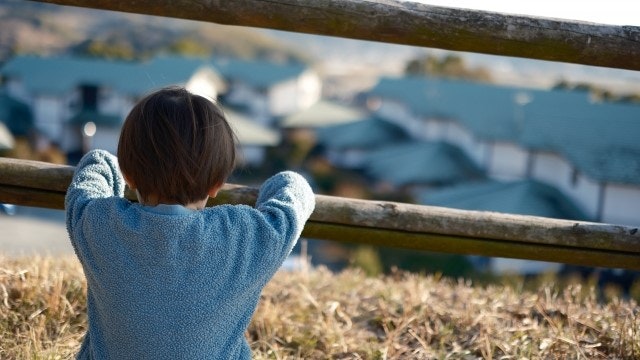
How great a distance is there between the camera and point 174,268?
174 centimetres

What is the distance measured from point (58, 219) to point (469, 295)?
24.3m

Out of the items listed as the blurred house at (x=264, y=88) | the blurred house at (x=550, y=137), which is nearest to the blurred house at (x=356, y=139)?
the blurred house at (x=550, y=137)

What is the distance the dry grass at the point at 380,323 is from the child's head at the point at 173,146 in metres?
0.96

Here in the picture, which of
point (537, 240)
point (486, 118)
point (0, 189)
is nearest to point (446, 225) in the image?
point (537, 240)

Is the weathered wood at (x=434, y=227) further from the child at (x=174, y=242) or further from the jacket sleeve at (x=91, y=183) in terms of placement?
the child at (x=174, y=242)

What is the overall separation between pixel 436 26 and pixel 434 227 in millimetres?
604

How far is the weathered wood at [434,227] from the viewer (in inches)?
99.3

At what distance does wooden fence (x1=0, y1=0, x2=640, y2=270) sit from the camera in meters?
2.36

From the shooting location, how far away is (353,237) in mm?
2600

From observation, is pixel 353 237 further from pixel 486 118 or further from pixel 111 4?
pixel 486 118

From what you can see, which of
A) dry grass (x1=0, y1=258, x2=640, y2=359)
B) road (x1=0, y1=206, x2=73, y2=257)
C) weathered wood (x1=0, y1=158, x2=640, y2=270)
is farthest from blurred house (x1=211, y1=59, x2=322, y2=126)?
weathered wood (x1=0, y1=158, x2=640, y2=270)

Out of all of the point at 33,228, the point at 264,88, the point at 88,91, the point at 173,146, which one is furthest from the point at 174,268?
the point at 264,88

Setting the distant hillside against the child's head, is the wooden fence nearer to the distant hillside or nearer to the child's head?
the child's head

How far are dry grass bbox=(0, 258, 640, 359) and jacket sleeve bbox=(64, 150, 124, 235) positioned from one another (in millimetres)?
761
